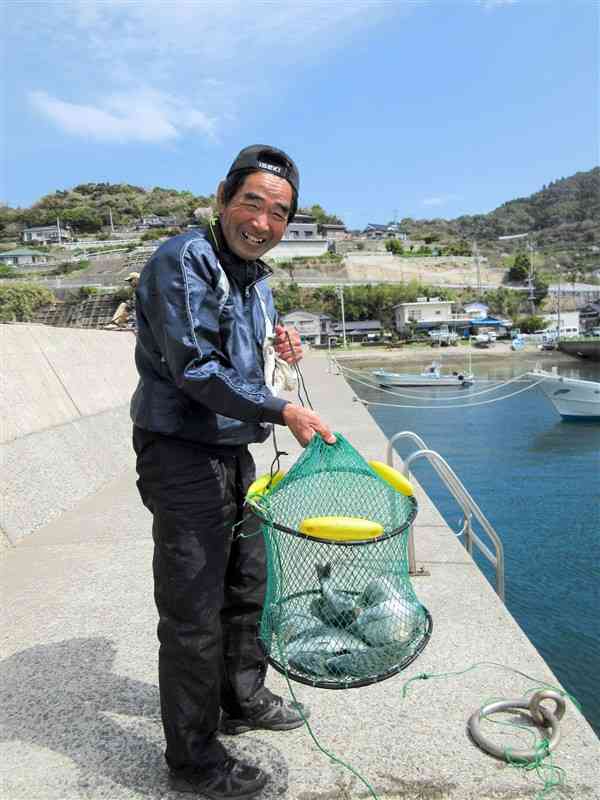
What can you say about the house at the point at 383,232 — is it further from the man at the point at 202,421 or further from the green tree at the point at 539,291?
the man at the point at 202,421

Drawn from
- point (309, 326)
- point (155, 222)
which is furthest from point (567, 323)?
point (155, 222)

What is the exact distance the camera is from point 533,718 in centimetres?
233

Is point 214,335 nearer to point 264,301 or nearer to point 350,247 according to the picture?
point 264,301

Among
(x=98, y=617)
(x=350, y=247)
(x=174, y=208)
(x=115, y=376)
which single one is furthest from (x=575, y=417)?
(x=174, y=208)

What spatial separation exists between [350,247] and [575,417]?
98.0 metres

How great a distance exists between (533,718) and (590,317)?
294 feet

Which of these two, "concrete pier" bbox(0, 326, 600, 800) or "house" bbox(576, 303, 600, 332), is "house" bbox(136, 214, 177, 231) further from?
"concrete pier" bbox(0, 326, 600, 800)

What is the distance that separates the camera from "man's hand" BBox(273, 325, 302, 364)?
93.0 inches

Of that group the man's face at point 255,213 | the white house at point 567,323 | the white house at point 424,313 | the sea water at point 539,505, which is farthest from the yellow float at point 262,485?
the white house at point 567,323

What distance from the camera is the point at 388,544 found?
2078 millimetres

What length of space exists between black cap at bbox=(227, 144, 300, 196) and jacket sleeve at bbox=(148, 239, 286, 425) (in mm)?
332

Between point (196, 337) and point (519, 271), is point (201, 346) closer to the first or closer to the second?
point (196, 337)


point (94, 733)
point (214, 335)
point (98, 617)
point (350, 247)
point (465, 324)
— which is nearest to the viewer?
point (214, 335)

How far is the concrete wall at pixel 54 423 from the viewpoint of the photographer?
473cm
